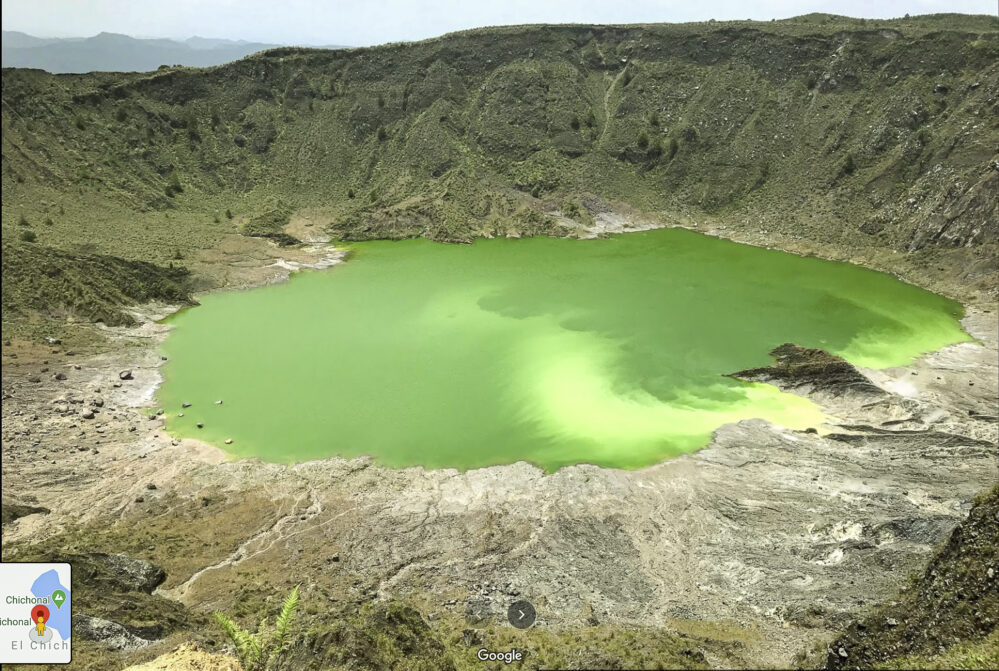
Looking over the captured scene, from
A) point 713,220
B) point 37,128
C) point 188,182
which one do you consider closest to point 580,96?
point 713,220

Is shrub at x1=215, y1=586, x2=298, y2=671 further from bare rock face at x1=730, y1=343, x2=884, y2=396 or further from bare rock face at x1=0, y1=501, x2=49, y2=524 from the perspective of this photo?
bare rock face at x1=730, y1=343, x2=884, y2=396

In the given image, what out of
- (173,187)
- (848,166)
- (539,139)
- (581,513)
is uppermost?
(848,166)

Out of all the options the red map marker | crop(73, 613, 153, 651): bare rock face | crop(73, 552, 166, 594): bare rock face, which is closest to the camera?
the red map marker

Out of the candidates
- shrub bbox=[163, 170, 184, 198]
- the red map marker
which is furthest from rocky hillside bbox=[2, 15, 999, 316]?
the red map marker

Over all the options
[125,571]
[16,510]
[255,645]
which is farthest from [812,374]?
[16,510]

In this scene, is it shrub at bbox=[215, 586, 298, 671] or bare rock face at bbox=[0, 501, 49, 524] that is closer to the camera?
shrub at bbox=[215, 586, 298, 671]

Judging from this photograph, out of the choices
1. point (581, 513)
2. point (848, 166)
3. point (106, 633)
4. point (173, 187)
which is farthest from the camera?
point (173, 187)

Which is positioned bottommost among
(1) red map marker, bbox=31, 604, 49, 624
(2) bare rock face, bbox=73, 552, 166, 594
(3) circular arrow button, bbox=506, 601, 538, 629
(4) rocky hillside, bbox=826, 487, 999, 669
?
(2) bare rock face, bbox=73, 552, 166, 594

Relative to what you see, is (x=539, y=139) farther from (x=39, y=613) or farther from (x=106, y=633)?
(x=39, y=613)
